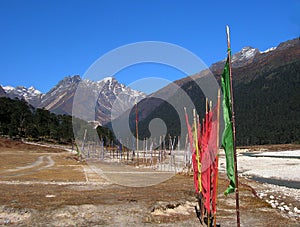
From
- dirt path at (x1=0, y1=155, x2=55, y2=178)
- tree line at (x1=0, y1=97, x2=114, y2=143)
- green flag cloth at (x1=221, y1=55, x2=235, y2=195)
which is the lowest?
dirt path at (x1=0, y1=155, x2=55, y2=178)

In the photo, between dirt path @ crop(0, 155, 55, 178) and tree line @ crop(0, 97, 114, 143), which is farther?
tree line @ crop(0, 97, 114, 143)

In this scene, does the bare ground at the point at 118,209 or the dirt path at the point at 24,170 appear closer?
the bare ground at the point at 118,209

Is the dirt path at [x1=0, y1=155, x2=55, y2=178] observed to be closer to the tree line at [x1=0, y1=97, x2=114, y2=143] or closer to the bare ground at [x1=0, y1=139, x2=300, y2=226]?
the bare ground at [x1=0, y1=139, x2=300, y2=226]

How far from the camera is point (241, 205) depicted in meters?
21.3

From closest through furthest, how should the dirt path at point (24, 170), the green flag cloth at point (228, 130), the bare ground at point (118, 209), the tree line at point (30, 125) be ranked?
the green flag cloth at point (228, 130), the bare ground at point (118, 209), the dirt path at point (24, 170), the tree line at point (30, 125)

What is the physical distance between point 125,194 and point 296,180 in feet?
82.7

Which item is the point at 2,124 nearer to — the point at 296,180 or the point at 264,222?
the point at 296,180

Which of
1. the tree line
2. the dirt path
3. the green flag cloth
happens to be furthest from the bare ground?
the tree line

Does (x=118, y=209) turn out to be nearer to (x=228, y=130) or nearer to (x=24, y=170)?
(x=228, y=130)

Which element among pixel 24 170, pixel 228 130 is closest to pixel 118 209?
pixel 228 130

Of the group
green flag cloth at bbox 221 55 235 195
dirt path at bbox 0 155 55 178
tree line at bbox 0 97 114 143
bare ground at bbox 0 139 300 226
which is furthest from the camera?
tree line at bbox 0 97 114 143

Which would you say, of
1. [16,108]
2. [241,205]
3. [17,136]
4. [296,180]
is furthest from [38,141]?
[241,205]

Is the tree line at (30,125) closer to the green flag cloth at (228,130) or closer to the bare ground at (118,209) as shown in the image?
the bare ground at (118,209)

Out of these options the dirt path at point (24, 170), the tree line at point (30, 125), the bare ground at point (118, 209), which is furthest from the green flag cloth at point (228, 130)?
the tree line at point (30, 125)
